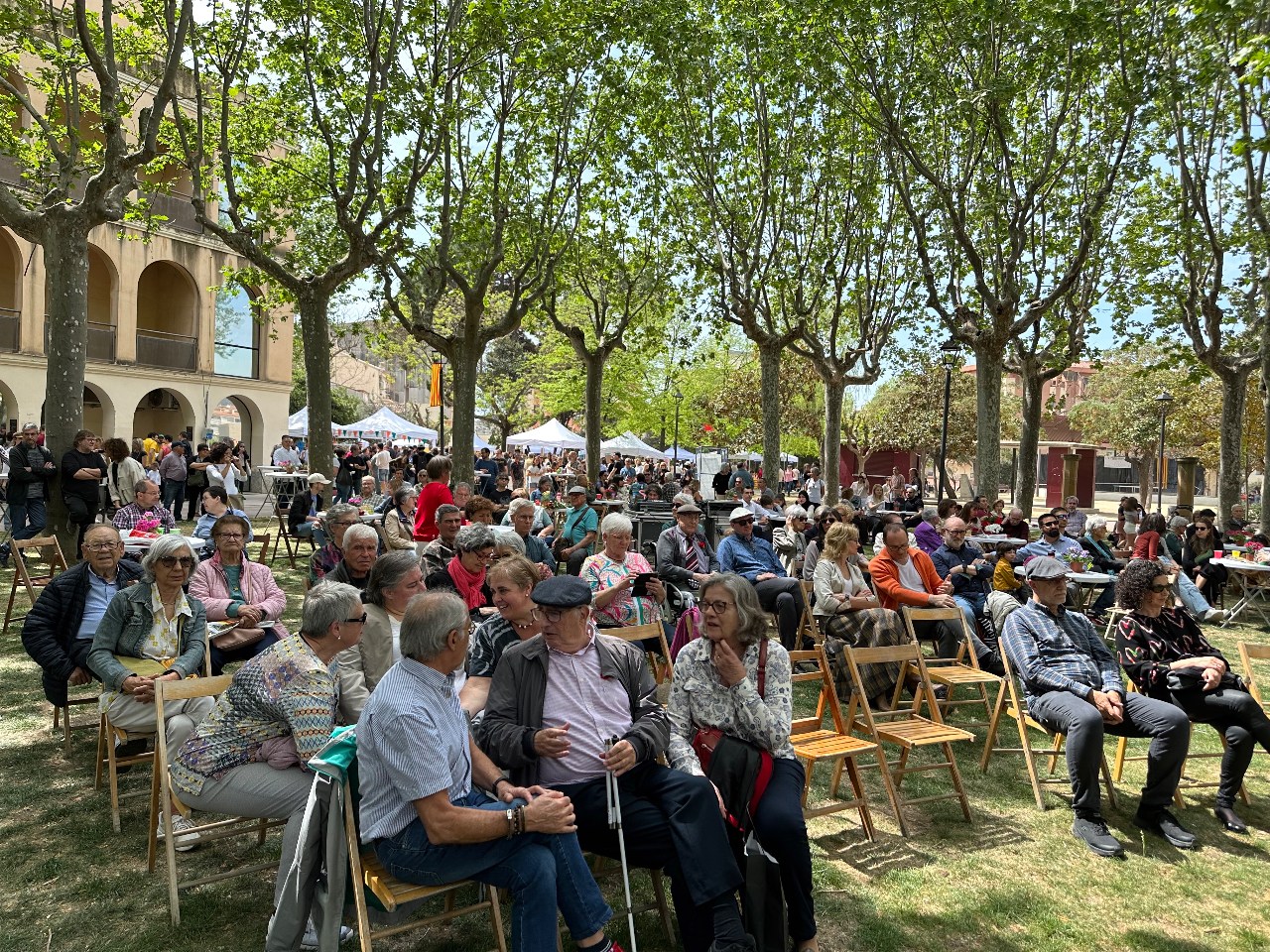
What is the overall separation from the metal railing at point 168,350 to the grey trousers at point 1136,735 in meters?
26.6

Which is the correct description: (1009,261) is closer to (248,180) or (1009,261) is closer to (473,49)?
(473,49)

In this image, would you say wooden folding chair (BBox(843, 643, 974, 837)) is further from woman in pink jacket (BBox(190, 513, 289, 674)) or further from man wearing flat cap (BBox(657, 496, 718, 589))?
woman in pink jacket (BBox(190, 513, 289, 674))

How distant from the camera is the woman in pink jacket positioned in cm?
533

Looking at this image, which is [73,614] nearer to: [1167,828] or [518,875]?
[518,875]

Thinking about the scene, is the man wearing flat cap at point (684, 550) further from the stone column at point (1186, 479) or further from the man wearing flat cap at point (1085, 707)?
the stone column at point (1186, 479)

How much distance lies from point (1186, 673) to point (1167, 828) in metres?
0.92

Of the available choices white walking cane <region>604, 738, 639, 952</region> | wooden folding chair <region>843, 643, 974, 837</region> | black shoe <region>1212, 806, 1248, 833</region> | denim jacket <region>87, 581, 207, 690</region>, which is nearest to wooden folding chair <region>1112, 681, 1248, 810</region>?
black shoe <region>1212, 806, 1248, 833</region>

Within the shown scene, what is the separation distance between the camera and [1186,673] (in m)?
5.11

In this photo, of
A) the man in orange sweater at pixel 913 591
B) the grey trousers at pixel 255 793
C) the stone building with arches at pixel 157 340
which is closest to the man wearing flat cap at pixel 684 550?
the man in orange sweater at pixel 913 591

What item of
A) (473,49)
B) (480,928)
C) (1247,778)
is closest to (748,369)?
(473,49)

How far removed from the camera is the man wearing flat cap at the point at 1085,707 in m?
4.69

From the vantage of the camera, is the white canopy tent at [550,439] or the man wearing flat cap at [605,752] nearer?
the man wearing flat cap at [605,752]

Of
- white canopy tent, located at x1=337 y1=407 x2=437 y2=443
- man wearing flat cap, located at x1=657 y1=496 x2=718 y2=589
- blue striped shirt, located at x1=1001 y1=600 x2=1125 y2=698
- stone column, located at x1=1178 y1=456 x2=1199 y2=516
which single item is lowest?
blue striped shirt, located at x1=1001 y1=600 x2=1125 y2=698

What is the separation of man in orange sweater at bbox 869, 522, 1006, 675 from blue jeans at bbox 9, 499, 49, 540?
9.53 metres
